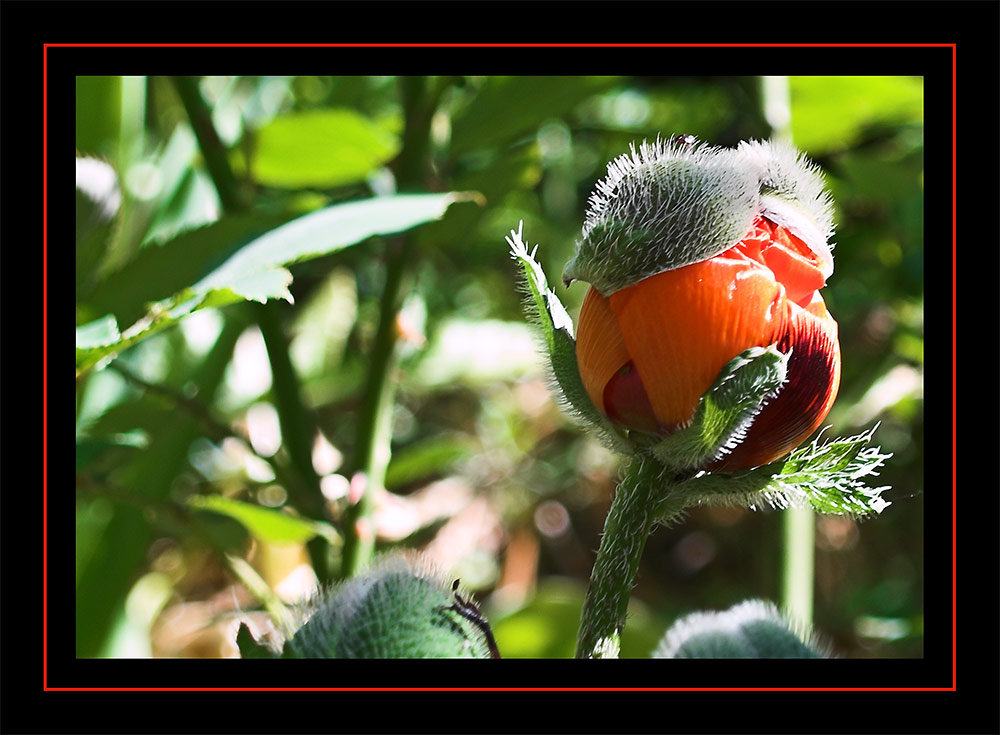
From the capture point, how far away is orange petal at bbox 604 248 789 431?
49 centimetres

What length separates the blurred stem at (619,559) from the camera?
54 cm

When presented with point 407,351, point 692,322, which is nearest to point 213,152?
point 407,351

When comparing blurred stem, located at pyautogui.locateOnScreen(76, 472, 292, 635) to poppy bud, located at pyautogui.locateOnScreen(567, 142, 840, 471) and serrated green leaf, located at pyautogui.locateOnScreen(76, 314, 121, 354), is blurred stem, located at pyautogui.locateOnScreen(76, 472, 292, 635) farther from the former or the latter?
poppy bud, located at pyautogui.locateOnScreen(567, 142, 840, 471)

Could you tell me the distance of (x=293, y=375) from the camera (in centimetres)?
106

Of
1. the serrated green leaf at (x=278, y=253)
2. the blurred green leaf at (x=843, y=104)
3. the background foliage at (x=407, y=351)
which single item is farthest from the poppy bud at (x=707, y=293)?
the blurred green leaf at (x=843, y=104)

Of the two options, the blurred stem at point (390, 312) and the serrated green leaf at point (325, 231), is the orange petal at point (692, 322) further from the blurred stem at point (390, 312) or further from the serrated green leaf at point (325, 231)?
the blurred stem at point (390, 312)

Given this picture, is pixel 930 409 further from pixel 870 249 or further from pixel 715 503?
pixel 870 249

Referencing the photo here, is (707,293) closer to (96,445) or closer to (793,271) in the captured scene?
(793,271)

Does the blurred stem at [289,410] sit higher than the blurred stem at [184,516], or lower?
higher

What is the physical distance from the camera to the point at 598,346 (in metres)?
0.52

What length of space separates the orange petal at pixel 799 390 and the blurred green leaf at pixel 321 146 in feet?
2.20

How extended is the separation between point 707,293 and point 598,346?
0.21 feet
